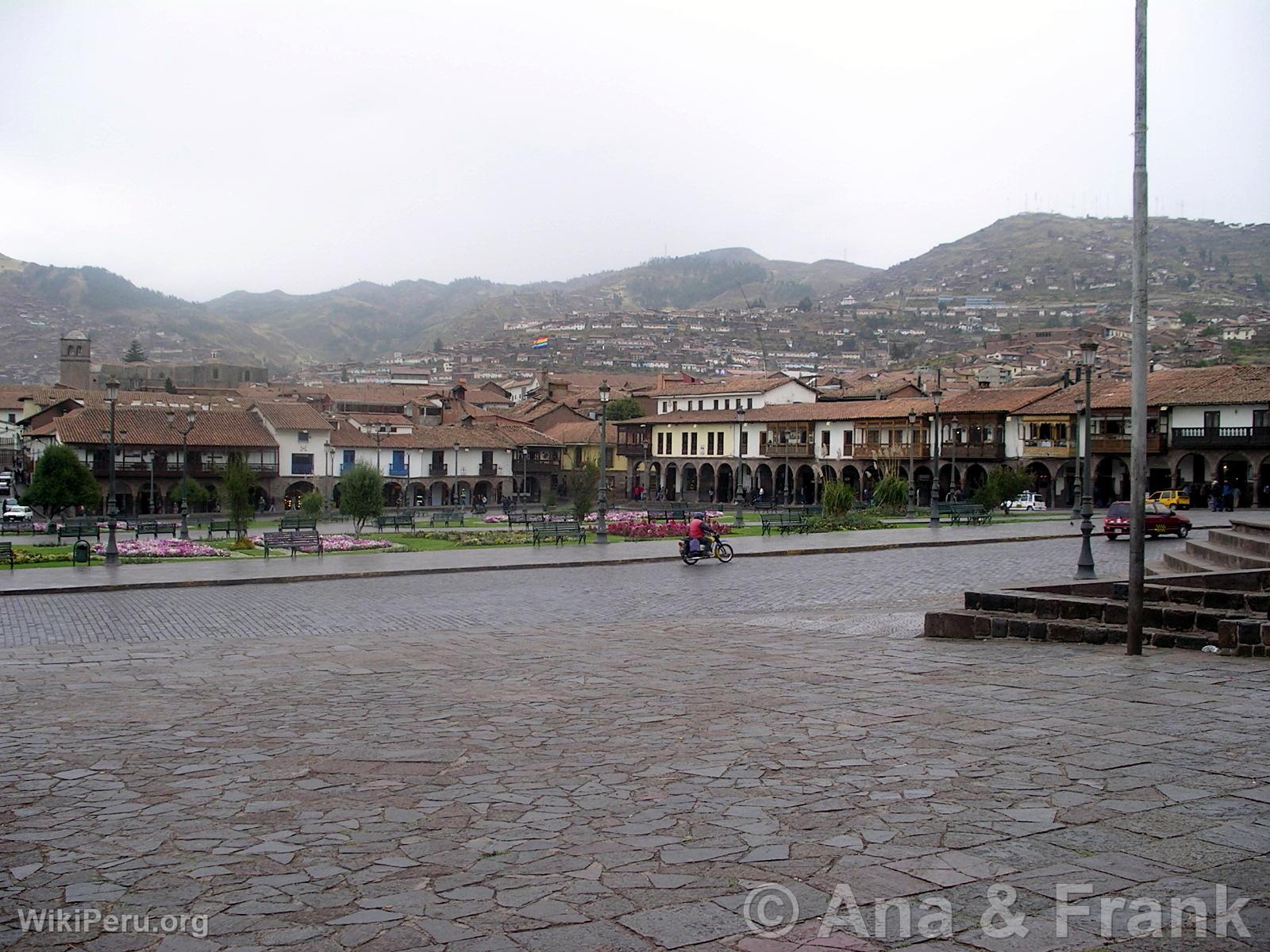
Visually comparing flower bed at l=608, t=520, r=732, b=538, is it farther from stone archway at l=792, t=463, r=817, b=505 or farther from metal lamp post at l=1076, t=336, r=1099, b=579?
stone archway at l=792, t=463, r=817, b=505

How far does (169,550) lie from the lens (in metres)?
27.1

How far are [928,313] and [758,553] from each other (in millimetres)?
172705

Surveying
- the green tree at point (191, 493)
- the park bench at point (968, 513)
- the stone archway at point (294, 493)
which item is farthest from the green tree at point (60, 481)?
the park bench at point (968, 513)

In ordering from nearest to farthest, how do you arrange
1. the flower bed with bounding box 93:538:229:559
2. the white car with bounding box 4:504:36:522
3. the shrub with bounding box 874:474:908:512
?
the flower bed with bounding box 93:538:229:559, the shrub with bounding box 874:474:908:512, the white car with bounding box 4:504:36:522

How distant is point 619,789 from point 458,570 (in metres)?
16.6

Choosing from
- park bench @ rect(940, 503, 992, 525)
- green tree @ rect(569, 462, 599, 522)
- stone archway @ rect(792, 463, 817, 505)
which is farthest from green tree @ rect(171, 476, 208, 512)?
stone archway @ rect(792, 463, 817, 505)

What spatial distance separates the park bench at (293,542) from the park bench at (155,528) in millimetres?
10027

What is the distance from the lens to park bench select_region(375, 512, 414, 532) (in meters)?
36.5

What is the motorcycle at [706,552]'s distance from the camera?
22.9 meters

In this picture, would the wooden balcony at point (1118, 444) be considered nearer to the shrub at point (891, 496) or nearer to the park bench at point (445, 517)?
the shrub at point (891, 496)

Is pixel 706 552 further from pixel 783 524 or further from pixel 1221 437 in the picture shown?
pixel 1221 437

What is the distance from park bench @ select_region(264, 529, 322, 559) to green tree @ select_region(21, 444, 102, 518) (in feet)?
77.4

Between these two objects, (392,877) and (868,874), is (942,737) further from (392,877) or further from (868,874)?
(392,877)

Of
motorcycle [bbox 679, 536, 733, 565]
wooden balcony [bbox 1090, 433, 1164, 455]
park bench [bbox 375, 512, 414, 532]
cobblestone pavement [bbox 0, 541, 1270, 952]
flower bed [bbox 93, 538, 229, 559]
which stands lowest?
park bench [bbox 375, 512, 414, 532]
